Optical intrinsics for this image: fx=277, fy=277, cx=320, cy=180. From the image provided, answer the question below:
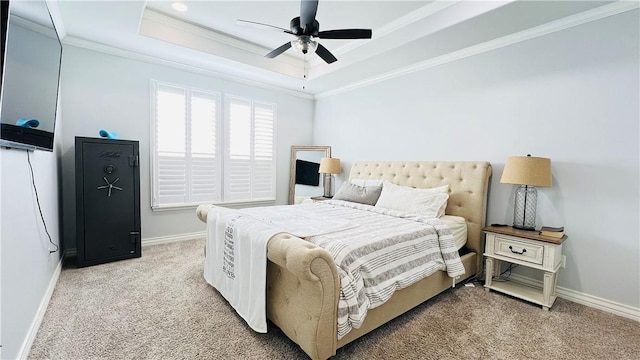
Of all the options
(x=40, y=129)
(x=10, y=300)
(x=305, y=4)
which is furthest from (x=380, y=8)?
(x=10, y=300)

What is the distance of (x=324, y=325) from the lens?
5.19ft

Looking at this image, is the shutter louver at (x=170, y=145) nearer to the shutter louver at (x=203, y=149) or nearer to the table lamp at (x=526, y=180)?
the shutter louver at (x=203, y=149)

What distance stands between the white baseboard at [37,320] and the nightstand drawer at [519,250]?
370cm

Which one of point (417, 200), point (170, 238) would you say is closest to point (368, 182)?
point (417, 200)

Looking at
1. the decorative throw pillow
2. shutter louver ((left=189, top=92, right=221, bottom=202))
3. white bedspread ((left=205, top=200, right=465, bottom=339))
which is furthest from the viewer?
shutter louver ((left=189, top=92, right=221, bottom=202))

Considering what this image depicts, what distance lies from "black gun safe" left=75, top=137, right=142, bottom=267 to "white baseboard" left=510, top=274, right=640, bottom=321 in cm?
451

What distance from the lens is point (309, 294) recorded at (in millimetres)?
1632

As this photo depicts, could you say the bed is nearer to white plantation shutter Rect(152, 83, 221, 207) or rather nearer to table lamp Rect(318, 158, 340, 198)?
white plantation shutter Rect(152, 83, 221, 207)

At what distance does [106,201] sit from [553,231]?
4700 mm

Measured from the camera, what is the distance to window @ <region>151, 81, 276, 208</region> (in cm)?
403

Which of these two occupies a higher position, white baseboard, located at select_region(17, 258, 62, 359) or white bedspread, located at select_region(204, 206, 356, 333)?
white bedspread, located at select_region(204, 206, 356, 333)

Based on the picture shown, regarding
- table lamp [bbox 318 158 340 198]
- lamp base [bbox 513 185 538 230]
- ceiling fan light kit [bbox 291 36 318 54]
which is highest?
ceiling fan light kit [bbox 291 36 318 54]

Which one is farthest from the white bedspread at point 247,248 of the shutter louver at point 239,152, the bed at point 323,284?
the shutter louver at point 239,152

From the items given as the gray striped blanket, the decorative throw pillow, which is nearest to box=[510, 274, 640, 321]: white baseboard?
the gray striped blanket
